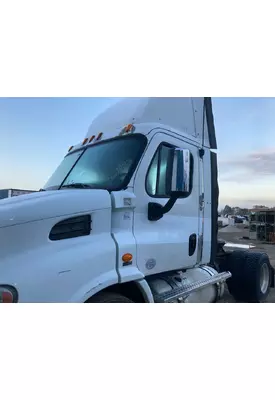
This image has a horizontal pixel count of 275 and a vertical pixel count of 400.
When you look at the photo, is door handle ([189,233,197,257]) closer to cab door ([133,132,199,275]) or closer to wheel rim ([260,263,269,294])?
cab door ([133,132,199,275])

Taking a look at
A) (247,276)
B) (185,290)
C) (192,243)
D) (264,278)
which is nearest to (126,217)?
(192,243)

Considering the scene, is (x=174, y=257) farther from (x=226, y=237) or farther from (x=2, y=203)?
(x=226, y=237)

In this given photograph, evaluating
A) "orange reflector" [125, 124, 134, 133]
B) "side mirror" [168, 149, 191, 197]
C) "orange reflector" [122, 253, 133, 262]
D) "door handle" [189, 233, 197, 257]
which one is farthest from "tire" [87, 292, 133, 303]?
"orange reflector" [125, 124, 134, 133]

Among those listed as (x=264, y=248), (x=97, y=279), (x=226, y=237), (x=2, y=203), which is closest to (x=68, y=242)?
(x=97, y=279)

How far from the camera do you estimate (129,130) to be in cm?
298

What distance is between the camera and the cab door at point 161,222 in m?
2.72

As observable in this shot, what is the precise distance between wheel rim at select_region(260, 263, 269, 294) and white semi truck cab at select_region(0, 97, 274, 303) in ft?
4.07

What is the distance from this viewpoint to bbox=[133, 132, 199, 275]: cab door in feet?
8.94

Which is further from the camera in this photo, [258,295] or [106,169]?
[258,295]

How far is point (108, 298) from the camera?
238 cm

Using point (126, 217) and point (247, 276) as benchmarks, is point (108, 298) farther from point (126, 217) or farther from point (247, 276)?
point (247, 276)

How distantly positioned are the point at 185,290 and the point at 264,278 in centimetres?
248

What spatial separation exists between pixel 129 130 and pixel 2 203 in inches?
59.5

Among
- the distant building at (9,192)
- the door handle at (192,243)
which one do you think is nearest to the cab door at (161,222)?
the door handle at (192,243)
